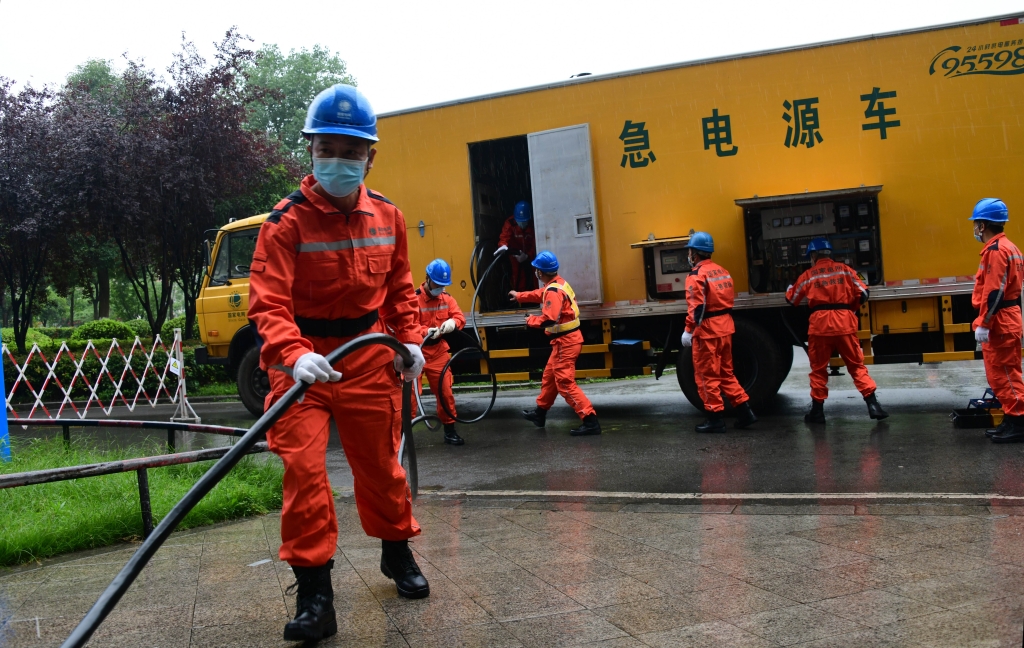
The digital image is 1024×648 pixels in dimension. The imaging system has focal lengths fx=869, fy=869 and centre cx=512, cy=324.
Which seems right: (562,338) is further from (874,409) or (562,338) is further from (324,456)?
(324,456)

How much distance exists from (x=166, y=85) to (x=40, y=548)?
16093 millimetres

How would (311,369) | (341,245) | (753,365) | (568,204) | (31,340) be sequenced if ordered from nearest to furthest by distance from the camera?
(311,369) → (341,245) → (753,365) → (568,204) → (31,340)

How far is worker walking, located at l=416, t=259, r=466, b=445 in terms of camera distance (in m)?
8.82

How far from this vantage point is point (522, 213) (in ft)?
35.4

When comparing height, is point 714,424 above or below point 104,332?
below

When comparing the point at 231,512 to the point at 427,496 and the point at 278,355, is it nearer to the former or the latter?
the point at 427,496

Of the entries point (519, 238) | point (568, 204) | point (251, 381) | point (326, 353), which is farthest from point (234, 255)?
point (326, 353)

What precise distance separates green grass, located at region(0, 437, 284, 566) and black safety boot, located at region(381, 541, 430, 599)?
2194 mm

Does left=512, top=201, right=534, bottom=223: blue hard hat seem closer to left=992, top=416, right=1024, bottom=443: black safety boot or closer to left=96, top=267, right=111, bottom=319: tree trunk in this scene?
left=992, top=416, right=1024, bottom=443: black safety boot

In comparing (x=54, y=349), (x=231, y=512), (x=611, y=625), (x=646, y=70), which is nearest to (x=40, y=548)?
(x=231, y=512)

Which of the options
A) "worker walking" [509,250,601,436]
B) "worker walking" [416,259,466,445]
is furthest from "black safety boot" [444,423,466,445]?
"worker walking" [509,250,601,436]

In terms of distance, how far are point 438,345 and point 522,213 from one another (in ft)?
8.49

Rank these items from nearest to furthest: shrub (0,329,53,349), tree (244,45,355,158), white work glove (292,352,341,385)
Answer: white work glove (292,352,341,385) → shrub (0,329,53,349) → tree (244,45,355,158)

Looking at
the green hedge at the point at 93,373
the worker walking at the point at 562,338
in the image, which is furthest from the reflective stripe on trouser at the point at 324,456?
the green hedge at the point at 93,373
